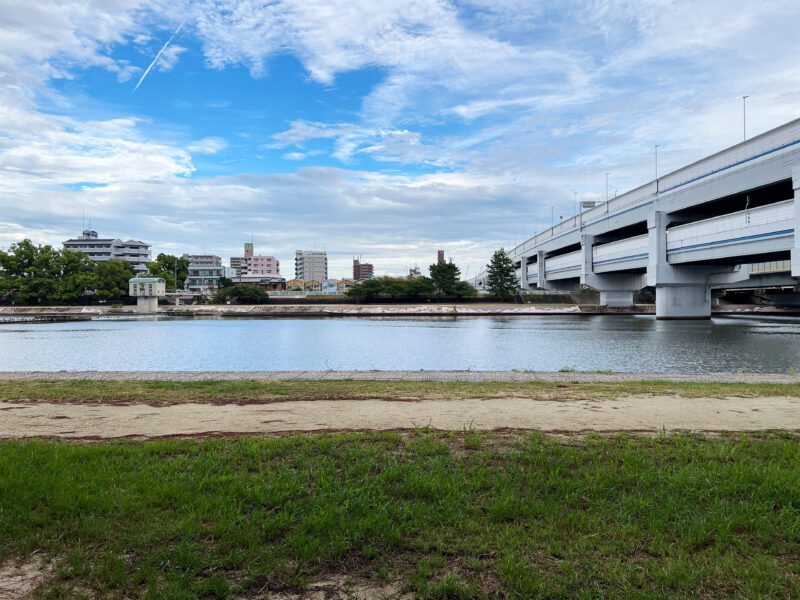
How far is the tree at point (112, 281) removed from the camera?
114 metres

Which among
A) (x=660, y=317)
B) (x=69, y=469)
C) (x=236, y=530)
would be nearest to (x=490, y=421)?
(x=236, y=530)

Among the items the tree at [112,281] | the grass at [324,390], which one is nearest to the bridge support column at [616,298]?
the grass at [324,390]

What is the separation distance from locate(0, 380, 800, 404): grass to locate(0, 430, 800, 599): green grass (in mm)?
5673

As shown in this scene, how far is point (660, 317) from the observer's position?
223ft

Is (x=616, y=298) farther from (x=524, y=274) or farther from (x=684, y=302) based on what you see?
(x=524, y=274)

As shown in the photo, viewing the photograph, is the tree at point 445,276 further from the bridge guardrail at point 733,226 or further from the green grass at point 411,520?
the green grass at point 411,520

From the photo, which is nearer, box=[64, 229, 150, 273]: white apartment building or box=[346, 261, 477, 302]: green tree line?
box=[346, 261, 477, 302]: green tree line

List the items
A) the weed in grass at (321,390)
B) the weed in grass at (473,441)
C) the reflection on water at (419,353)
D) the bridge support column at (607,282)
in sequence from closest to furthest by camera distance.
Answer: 1. the weed in grass at (473,441)
2. the weed in grass at (321,390)
3. the reflection on water at (419,353)
4. the bridge support column at (607,282)

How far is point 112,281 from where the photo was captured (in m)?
115

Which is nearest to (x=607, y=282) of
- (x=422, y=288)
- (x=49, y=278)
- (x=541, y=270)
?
A: (x=541, y=270)

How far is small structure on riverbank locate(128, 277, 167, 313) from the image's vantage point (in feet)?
353

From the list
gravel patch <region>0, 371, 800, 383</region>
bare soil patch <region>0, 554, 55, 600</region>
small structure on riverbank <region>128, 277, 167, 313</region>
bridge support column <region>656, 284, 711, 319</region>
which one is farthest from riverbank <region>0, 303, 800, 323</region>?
bare soil patch <region>0, 554, 55, 600</region>

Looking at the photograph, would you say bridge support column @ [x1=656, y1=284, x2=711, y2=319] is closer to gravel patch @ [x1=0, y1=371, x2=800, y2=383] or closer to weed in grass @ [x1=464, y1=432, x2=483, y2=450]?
gravel patch @ [x1=0, y1=371, x2=800, y2=383]

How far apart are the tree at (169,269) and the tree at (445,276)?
65.4 meters
